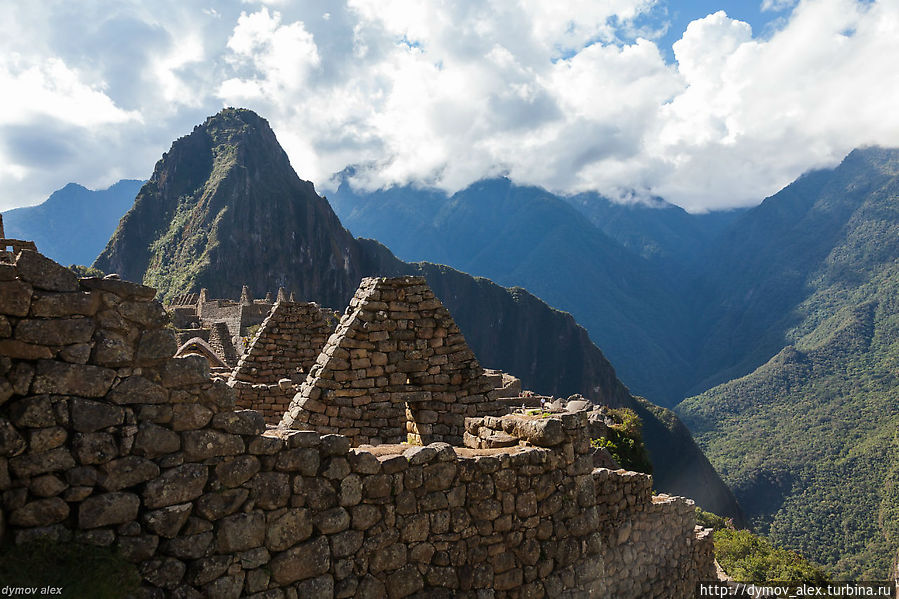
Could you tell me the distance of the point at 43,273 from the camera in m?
2.78

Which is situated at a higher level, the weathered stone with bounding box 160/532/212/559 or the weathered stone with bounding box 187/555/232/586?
the weathered stone with bounding box 160/532/212/559

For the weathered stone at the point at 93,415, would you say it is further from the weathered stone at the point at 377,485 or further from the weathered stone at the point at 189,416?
the weathered stone at the point at 377,485

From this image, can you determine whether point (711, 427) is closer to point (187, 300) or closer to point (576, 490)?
point (187, 300)

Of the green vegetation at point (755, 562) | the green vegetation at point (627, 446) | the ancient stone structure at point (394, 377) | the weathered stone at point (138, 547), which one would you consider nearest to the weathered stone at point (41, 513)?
the weathered stone at point (138, 547)

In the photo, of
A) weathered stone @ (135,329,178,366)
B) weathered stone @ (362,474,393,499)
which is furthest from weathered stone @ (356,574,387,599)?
weathered stone @ (135,329,178,366)

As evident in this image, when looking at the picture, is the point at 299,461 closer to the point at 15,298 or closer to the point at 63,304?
the point at 63,304

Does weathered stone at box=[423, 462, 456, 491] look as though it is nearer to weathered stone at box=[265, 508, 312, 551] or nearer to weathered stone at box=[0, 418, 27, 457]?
weathered stone at box=[265, 508, 312, 551]

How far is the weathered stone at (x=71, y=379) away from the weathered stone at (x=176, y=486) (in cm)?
57

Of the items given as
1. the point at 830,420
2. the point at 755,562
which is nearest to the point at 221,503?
the point at 755,562

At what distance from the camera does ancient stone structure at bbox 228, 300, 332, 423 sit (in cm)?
894

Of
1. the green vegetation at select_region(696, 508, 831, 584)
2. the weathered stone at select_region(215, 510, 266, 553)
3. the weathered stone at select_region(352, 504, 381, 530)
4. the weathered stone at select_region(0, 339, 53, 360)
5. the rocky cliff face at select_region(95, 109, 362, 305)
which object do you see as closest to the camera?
the weathered stone at select_region(0, 339, 53, 360)

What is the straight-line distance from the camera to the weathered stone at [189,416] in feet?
10.1

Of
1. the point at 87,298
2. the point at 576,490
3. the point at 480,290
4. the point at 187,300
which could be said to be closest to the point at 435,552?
the point at 576,490

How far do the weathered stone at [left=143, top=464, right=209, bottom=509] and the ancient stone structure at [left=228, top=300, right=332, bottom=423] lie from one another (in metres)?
5.37
